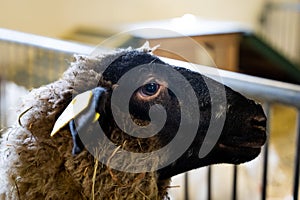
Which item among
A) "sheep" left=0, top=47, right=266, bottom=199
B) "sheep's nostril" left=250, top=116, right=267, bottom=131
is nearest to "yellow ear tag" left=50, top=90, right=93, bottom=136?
"sheep" left=0, top=47, right=266, bottom=199

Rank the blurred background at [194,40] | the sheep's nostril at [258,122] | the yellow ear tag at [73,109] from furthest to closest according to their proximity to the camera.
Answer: the blurred background at [194,40], the sheep's nostril at [258,122], the yellow ear tag at [73,109]

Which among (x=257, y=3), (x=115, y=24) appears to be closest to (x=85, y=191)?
(x=115, y=24)

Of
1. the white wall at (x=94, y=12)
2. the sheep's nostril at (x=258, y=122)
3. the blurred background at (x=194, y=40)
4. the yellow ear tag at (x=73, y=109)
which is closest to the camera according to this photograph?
the yellow ear tag at (x=73, y=109)

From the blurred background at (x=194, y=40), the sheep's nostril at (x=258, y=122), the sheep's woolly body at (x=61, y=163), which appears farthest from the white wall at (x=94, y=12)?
the sheep's nostril at (x=258, y=122)

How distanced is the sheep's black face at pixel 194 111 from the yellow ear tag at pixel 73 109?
69mm

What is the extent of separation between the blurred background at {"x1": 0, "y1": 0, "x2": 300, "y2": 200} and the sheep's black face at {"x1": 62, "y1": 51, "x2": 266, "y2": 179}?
398 mm

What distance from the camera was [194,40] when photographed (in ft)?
6.70

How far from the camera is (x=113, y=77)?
0.89 m

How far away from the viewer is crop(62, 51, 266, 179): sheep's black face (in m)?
0.89

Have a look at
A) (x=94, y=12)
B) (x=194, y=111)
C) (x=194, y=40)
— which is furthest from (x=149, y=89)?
(x=94, y=12)

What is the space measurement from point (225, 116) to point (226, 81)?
428mm

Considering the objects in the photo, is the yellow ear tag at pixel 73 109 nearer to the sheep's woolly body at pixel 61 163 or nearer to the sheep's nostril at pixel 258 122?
the sheep's woolly body at pixel 61 163

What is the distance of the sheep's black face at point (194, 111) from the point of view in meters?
0.89

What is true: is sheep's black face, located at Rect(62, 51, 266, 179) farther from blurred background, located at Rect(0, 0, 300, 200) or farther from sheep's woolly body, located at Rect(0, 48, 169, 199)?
blurred background, located at Rect(0, 0, 300, 200)
